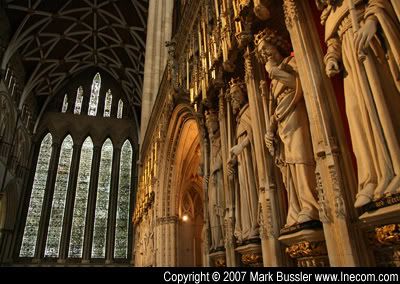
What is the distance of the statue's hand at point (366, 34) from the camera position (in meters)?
2.18

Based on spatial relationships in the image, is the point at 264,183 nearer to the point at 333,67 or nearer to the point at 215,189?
the point at 333,67

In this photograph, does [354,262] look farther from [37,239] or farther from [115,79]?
[115,79]

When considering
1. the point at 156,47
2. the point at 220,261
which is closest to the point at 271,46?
the point at 220,261

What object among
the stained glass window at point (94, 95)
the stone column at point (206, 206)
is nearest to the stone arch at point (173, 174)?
the stone column at point (206, 206)

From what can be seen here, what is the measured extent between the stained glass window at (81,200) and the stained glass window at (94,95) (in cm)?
244

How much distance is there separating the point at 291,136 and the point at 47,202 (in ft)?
68.2

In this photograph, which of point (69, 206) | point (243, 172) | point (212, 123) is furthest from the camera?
point (69, 206)

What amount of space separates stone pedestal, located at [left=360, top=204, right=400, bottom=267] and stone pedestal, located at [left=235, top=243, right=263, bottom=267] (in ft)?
4.75

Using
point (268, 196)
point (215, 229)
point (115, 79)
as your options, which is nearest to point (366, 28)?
point (268, 196)

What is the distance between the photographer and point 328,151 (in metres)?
2.47

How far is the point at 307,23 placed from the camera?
126 inches

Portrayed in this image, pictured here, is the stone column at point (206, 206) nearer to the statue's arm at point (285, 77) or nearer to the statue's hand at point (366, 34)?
the statue's arm at point (285, 77)

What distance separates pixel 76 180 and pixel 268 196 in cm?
2041

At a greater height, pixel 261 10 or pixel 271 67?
pixel 261 10
